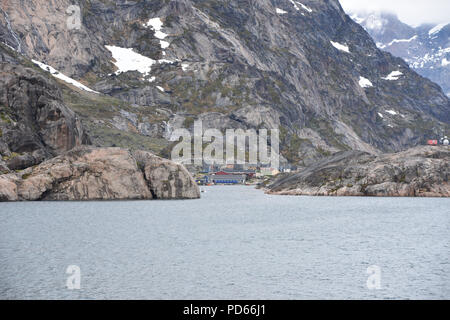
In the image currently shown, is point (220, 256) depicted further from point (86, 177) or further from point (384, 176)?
point (384, 176)

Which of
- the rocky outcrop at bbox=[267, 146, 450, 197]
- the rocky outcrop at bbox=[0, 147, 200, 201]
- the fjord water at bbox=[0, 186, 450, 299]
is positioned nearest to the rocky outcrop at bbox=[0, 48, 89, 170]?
the rocky outcrop at bbox=[0, 147, 200, 201]

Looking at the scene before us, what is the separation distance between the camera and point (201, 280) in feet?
114

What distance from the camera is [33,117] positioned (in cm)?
15350

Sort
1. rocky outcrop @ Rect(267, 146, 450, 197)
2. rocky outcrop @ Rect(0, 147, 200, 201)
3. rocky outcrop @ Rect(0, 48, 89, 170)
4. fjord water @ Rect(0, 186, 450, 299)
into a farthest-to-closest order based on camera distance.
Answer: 1. rocky outcrop @ Rect(267, 146, 450, 197)
2. rocky outcrop @ Rect(0, 48, 89, 170)
3. rocky outcrop @ Rect(0, 147, 200, 201)
4. fjord water @ Rect(0, 186, 450, 299)

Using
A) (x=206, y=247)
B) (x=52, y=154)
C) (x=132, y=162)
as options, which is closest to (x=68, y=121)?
(x=52, y=154)

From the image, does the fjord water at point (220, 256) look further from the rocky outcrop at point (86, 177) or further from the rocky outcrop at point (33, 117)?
the rocky outcrop at point (33, 117)

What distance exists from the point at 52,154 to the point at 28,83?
86.7 ft

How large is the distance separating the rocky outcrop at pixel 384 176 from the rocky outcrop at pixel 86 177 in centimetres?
5550

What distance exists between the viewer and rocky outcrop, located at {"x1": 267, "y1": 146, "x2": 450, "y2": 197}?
13700 centimetres

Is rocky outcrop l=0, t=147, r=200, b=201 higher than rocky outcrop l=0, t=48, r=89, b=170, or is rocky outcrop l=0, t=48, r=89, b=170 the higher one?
rocky outcrop l=0, t=48, r=89, b=170

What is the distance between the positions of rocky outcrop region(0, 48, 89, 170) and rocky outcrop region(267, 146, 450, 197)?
70.4 meters

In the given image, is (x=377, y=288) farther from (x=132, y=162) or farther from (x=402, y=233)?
(x=132, y=162)

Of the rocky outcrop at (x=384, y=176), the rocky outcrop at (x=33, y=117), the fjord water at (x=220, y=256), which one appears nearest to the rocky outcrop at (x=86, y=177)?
the fjord water at (x=220, y=256)

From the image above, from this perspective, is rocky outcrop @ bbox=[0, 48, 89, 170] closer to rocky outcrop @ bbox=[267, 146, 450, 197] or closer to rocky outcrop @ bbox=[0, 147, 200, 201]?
rocky outcrop @ bbox=[0, 147, 200, 201]
